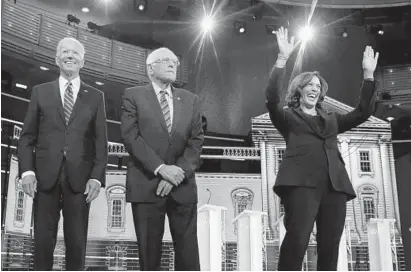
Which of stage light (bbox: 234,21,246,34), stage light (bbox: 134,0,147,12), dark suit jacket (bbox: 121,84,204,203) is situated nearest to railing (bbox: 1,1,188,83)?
stage light (bbox: 134,0,147,12)

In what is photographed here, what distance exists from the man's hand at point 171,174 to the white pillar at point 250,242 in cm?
261

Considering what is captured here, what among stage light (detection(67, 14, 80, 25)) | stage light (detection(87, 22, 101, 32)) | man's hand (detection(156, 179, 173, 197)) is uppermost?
stage light (detection(87, 22, 101, 32))

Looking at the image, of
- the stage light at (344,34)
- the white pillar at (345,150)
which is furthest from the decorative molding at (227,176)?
the stage light at (344,34)

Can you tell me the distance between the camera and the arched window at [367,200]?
12.8 metres

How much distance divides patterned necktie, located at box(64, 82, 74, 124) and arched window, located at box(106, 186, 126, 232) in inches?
331

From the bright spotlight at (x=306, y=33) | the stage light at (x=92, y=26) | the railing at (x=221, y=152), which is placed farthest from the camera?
the stage light at (x=92, y=26)

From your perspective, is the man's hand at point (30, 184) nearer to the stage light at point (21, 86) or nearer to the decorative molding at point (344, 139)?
the stage light at point (21, 86)

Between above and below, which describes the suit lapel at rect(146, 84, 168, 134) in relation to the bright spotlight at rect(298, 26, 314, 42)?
below

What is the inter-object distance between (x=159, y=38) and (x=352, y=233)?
6.64 metres

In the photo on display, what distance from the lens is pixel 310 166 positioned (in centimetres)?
350

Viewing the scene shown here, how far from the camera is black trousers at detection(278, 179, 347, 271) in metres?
3.39

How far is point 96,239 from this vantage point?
12.1m

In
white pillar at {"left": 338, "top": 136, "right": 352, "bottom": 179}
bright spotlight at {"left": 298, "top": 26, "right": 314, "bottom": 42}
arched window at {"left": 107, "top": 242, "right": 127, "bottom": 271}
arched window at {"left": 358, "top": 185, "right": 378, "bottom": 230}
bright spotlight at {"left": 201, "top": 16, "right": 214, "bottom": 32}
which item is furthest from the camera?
white pillar at {"left": 338, "top": 136, "right": 352, "bottom": 179}

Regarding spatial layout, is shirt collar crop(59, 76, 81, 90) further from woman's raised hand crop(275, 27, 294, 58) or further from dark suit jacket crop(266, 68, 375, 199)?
woman's raised hand crop(275, 27, 294, 58)
